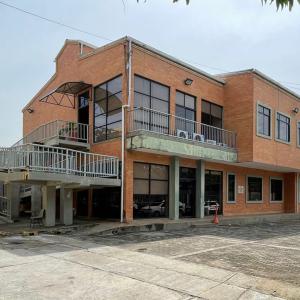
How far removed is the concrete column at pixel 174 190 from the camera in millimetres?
20500

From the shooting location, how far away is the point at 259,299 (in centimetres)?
698

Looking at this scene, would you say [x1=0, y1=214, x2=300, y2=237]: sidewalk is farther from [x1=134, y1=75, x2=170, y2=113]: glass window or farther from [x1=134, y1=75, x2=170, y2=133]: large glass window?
[x1=134, y1=75, x2=170, y2=113]: glass window

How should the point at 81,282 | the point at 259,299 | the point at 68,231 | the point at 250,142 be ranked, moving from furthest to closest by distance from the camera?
the point at 250,142 → the point at 68,231 → the point at 81,282 → the point at 259,299

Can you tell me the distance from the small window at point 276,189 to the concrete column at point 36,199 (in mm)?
16328

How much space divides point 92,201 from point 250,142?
9150mm

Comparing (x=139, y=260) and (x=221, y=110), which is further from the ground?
(x=221, y=110)

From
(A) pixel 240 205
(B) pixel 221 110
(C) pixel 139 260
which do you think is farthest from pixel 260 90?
(C) pixel 139 260

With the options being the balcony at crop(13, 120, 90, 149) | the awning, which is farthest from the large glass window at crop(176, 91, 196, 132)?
the balcony at crop(13, 120, 90, 149)

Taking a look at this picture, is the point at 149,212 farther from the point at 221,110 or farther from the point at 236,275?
the point at 236,275

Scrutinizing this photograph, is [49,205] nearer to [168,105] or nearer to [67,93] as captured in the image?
[168,105]

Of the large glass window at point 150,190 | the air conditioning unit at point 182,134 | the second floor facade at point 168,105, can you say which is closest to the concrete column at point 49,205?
the second floor facade at point 168,105

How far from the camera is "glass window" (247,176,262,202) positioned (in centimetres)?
2736

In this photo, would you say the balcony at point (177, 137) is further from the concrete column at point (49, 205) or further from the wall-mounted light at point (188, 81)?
the concrete column at point (49, 205)

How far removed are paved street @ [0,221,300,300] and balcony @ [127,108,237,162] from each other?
5025 millimetres
